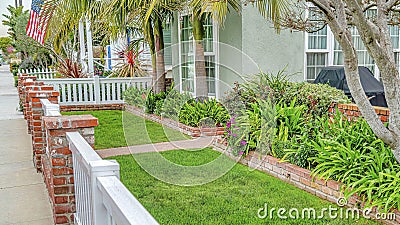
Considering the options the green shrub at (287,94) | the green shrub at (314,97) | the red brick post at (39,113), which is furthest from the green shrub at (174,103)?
the red brick post at (39,113)

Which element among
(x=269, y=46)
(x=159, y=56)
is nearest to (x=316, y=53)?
(x=269, y=46)

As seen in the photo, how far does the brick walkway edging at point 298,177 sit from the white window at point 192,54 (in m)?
4.39

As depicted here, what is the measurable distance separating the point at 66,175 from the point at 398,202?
3186mm

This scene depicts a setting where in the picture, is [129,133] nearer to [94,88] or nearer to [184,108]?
[184,108]

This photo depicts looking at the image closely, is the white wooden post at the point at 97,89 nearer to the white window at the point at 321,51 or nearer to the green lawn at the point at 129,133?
the green lawn at the point at 129,133

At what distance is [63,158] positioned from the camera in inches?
156

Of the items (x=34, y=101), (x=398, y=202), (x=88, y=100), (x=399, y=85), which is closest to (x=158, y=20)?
(x=88, y=100)

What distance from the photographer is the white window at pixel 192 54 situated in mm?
11047

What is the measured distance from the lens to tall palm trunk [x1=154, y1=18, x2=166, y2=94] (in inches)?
462

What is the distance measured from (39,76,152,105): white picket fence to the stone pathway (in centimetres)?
577

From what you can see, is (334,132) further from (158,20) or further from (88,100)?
(88,100)

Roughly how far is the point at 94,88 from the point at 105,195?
12.0 metres

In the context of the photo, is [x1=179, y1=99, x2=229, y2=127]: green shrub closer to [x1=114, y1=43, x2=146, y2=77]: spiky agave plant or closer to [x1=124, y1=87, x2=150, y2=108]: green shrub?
[x1=124, y1=87, x2=150, y2=108]: green shrub

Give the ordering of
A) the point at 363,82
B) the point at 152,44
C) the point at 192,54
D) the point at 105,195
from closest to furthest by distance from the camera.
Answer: the point at 105,195, the point at 363,82, the point at 192,54, the point at 152,44
